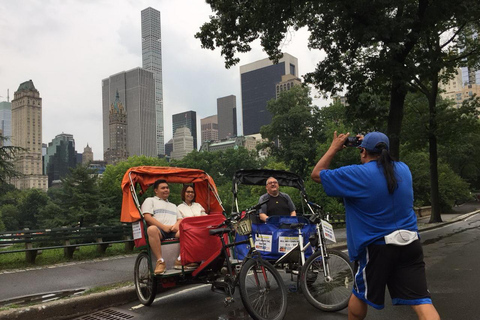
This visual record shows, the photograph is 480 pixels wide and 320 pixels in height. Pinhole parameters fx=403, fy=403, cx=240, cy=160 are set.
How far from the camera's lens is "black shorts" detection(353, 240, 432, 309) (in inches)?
117

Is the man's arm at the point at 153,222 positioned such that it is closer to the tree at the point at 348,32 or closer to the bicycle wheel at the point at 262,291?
the bicycle wheel at the point at 262,291

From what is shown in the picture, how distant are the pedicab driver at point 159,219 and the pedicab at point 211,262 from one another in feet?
0.43

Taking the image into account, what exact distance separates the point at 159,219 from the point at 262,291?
241cm

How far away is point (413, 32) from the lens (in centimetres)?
1480

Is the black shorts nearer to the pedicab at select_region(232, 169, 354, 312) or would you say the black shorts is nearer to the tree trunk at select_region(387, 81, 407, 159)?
the pedicab at select_region(232, 169, 354, 312)

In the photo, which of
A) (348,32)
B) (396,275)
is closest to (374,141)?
(396,275)

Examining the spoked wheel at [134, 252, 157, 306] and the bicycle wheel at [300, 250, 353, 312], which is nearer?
the bicycle wheel at [300, 250, 353, 312]

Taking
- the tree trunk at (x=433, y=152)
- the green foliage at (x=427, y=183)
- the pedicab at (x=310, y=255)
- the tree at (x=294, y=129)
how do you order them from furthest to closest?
the tree at (x=294, y=129) → the green foliage at (x=427, y=183) → the tree trunk at (x=433, y=152) → the pedicab at (x=310, y=255)

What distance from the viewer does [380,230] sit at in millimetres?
3100

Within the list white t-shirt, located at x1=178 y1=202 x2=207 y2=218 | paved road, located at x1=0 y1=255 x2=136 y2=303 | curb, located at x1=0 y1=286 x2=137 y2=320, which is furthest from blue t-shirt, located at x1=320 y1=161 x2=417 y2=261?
paved road, located at x1=0 y1=255 x2=136 y2=303

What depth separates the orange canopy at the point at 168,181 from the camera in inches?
248

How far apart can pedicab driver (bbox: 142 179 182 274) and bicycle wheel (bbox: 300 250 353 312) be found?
2.03m

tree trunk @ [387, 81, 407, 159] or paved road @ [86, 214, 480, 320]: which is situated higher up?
tree trunk @ [387, 81, 407, 159]

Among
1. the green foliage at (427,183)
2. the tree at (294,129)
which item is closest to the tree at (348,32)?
the green foliage at (427,183)
